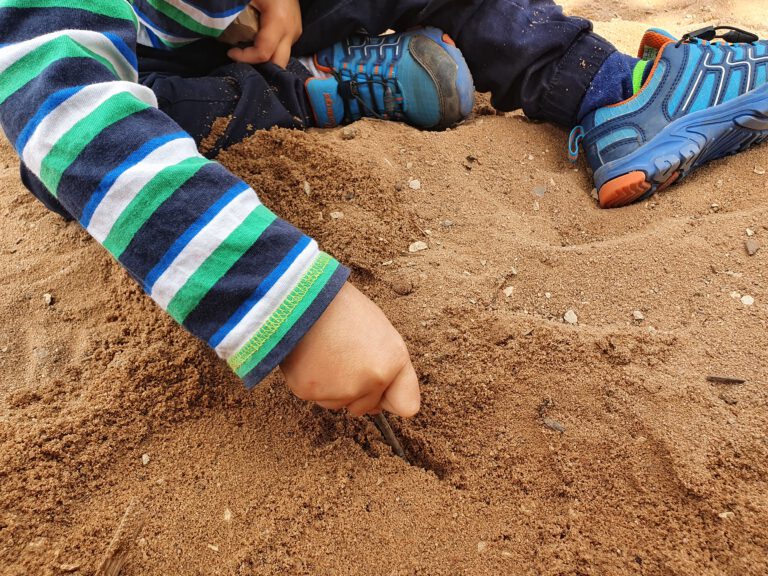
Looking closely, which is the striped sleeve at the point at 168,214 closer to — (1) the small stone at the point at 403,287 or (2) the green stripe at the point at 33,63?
(2) the green stripe at the point at 33,63

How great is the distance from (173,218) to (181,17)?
791mm

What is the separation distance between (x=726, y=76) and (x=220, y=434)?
147 cm

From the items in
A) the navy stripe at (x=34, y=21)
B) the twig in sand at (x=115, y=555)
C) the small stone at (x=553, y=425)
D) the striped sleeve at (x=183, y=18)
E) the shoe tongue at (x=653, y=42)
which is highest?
the navy stripe at (x=34, y=21)

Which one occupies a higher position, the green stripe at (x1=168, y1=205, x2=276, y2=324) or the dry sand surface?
the green stripe at (x1=168, y1=205, x2=276, y2=324)

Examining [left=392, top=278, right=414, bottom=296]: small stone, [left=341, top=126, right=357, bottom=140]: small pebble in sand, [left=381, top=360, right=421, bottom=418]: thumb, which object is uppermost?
[left=341, top=126, right=357, bottom=140]: small pebble in sand

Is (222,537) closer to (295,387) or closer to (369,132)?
(295,387)

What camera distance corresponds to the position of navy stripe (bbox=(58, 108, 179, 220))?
2.56 feet

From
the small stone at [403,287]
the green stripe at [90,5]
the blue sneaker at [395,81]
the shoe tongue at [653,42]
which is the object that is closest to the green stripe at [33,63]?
the green stripe at [90,5]

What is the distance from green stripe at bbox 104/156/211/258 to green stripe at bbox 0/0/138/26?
1.25 feet

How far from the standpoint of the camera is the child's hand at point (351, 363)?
30.6 inches

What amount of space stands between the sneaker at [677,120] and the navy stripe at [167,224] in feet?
3.13

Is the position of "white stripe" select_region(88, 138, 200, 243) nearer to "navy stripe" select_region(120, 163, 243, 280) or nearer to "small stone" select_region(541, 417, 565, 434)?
"navy stripe" select_region(120, 163, 243, 280)

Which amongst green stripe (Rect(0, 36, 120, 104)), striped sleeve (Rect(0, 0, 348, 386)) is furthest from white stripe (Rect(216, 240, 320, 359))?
green stripe (Rect(0, 36, 120, 104))

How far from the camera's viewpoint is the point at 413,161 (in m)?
1.35
